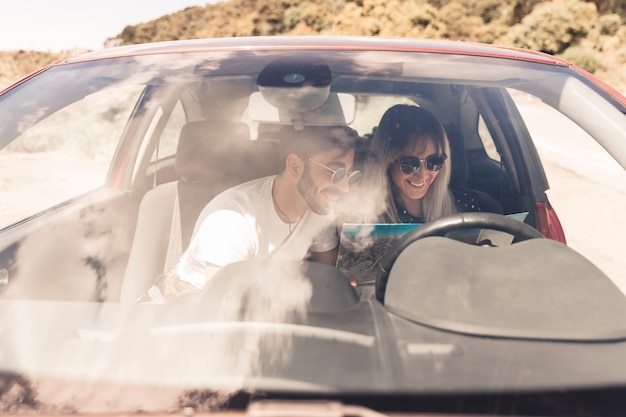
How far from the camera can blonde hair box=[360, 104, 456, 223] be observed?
216 cm

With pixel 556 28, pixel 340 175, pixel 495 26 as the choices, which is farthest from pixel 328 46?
pixel 495 26

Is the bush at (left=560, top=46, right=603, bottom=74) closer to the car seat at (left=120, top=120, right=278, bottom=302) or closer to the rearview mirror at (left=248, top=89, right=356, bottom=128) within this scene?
the car seat at (left=120, top=120, right=278, bottom=302)

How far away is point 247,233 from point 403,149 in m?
0.67

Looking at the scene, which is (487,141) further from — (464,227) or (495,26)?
(495,26)

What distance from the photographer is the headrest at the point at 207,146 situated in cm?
229

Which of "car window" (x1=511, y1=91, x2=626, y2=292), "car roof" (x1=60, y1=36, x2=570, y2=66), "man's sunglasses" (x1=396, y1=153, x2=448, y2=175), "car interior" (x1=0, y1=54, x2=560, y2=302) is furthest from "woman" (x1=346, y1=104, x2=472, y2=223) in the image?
"car window" (x1=511, y1=91, x2=626, y2=292)

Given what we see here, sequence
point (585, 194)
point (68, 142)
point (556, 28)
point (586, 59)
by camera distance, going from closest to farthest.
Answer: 1. point (68, 142)
2. point (585, 194)
3. point (586, 59)
4. point (556, 28)

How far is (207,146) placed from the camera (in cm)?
233

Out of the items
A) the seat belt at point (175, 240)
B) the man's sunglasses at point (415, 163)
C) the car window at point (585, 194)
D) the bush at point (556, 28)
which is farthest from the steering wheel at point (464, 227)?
the bush at point (556, 28)

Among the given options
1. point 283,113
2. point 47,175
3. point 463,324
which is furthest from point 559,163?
point 463,324

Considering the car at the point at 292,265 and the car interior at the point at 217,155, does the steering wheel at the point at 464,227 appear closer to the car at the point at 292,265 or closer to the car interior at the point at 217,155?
the car at the point at 292,265

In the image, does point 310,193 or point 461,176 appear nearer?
point 310,193

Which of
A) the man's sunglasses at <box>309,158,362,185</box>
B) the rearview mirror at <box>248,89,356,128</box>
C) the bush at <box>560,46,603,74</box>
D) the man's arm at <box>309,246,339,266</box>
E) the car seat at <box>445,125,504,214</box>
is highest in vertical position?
the rearview mirror at <box>248,89,356,128</box>

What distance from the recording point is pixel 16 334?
1.09 metres
